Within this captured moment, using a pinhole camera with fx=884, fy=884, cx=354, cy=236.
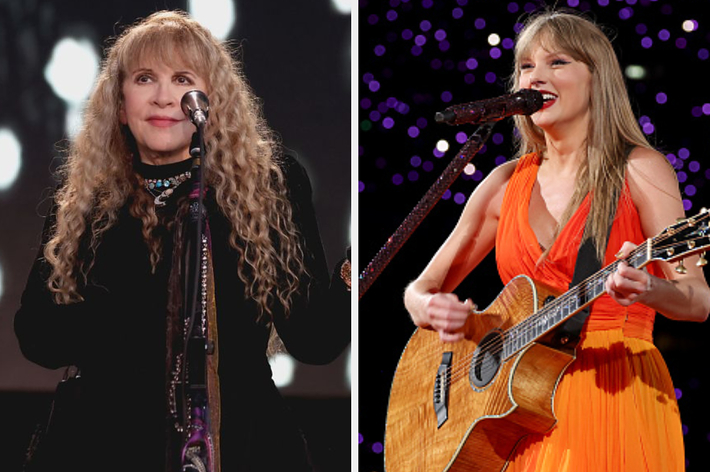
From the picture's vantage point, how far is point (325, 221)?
2756 mm

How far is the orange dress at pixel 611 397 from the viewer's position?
192 centimetres

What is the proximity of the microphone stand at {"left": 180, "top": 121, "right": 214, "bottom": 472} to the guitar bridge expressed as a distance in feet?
2.16

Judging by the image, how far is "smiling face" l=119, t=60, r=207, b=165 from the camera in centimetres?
264

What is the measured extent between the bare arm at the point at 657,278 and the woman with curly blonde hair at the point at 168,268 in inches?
39.5

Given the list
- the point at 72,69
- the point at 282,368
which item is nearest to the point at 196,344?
the point at 282,368

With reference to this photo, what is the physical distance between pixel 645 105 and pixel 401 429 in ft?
4.15

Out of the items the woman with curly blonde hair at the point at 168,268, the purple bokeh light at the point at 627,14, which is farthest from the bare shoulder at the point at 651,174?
the woman with curly blonde hair at the point at 168,268

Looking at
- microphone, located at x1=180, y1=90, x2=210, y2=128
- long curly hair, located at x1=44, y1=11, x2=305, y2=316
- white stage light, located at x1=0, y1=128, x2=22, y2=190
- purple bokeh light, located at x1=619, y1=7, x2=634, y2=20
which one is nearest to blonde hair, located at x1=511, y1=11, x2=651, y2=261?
purple bokeh light, located at x1=619, y1=7, x2=634, y2=20

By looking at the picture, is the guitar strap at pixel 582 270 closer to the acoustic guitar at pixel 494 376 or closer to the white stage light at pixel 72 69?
the acoustic guitar at pixel 494 376

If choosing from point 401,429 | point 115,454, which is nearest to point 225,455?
point 115,454

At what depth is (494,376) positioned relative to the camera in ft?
7.02

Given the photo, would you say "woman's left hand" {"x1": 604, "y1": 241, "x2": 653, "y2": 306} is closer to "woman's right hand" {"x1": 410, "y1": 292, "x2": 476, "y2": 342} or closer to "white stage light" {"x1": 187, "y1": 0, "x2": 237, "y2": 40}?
"woman's right hand" {"x1": 410, "y1": 292, "x2": 476, "y2": 342}

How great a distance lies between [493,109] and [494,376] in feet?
2.10

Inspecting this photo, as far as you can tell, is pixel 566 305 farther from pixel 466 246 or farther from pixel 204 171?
pixel 204 171
